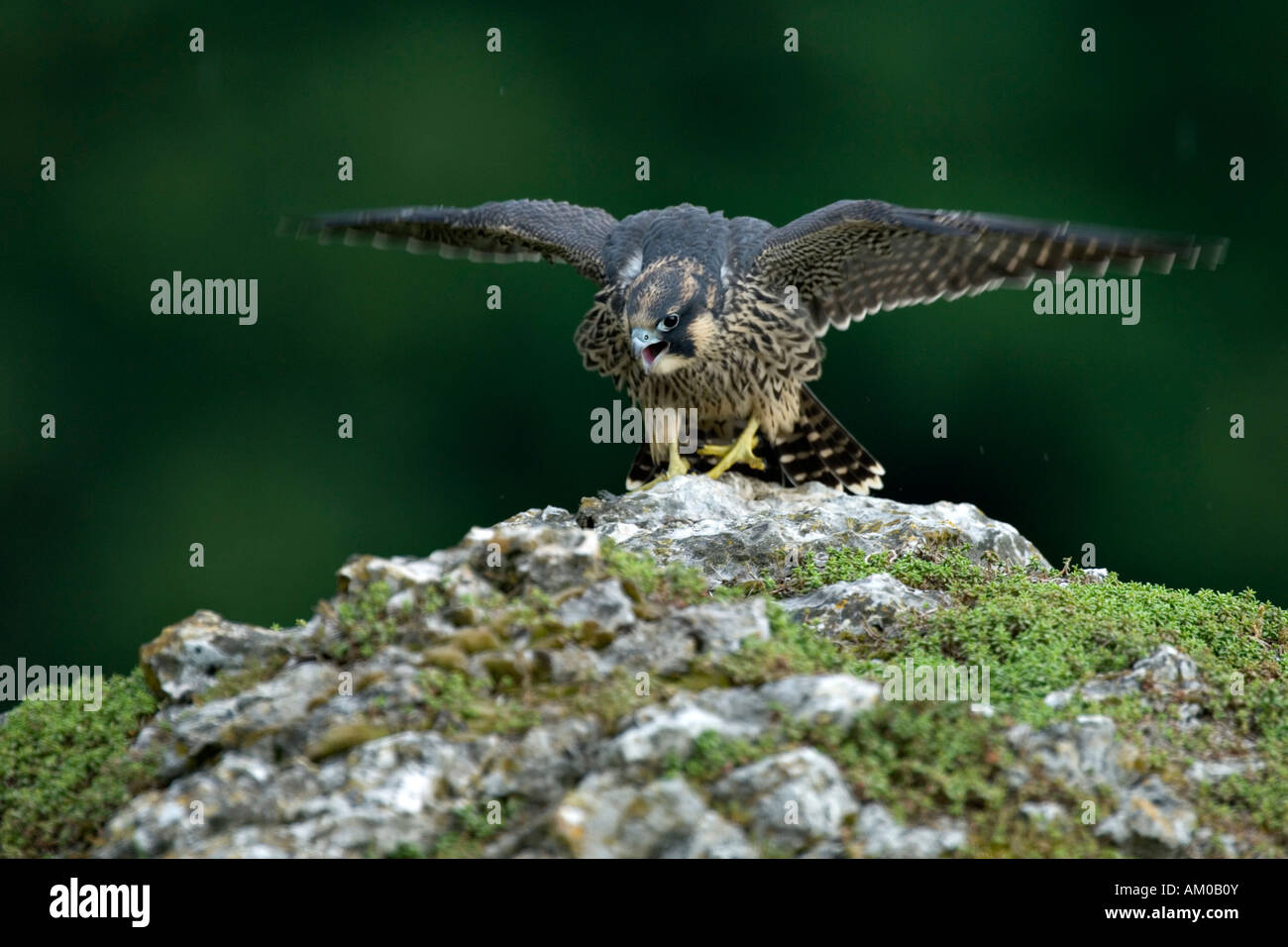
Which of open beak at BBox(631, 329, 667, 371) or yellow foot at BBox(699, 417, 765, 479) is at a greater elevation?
open beak at BBox(631, 329, 667, 371)

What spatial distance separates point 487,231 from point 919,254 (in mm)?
2014

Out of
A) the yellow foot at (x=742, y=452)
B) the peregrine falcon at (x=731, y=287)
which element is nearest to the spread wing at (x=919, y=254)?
A: the peregrine falcon at (x=731, y=287)

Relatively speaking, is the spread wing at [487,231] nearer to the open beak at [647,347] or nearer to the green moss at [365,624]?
the open beak at [647,347]

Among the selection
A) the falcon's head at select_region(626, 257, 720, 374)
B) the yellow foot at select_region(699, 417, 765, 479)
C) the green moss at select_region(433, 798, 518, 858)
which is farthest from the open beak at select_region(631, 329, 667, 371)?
the green moss at select_region(433, 798, 518, 858)

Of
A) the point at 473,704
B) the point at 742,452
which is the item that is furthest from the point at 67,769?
the point at 742,452

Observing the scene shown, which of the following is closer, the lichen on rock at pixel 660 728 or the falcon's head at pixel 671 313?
the lichen on rock at pixel 660 728

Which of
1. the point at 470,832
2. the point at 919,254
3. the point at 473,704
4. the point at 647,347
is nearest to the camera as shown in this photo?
the point at 470,832

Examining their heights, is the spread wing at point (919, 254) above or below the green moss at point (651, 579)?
above

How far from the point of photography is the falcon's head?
5527mm

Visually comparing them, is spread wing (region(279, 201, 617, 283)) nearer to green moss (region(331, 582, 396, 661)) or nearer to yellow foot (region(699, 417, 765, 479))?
yellow foot (region(699, 417, 765, 479))

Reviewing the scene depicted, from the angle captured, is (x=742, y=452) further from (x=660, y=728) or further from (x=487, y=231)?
(x=660, y=728)

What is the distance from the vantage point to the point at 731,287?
595cm

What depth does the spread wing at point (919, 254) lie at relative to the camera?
4.59m
